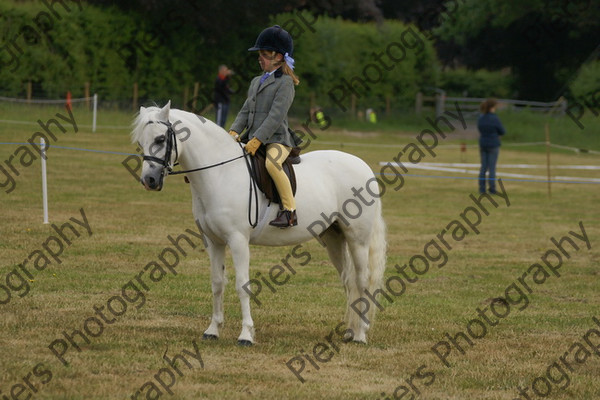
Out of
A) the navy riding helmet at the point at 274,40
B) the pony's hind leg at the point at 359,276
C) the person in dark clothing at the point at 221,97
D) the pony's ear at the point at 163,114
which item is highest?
the navy riding helmet at the point at 274,40

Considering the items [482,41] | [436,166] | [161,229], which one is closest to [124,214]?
[161,229]

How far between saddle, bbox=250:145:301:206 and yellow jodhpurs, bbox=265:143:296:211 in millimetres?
68

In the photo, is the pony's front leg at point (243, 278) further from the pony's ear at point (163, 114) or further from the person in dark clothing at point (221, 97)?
the person in dark clothing at point (221, 97)

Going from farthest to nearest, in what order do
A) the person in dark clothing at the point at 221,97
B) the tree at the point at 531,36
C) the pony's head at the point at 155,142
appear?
the tree at the point at 531,36 < the person in dark clothing at the point at 221,97 < the pony's head at the point at 155,142

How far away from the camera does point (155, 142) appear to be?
6.78 metres

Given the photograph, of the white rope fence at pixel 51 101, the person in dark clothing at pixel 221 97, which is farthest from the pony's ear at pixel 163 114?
the person in dark clothing at pixel 221 97

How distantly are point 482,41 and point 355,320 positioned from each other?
4392cm

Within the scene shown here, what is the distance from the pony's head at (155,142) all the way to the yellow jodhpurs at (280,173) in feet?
2.82

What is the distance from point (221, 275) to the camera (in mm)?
7492

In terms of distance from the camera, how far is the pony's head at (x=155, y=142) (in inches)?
265

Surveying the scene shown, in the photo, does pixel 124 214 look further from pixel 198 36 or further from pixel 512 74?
pixel 512 74

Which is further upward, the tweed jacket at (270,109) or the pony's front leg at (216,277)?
the tweed jacket at (270,109)

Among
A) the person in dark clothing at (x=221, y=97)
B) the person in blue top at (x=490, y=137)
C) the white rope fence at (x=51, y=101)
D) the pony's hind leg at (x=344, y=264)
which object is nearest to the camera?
the pony's hind leg at (x=344, y=264)

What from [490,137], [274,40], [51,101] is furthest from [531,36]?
[274,40]
